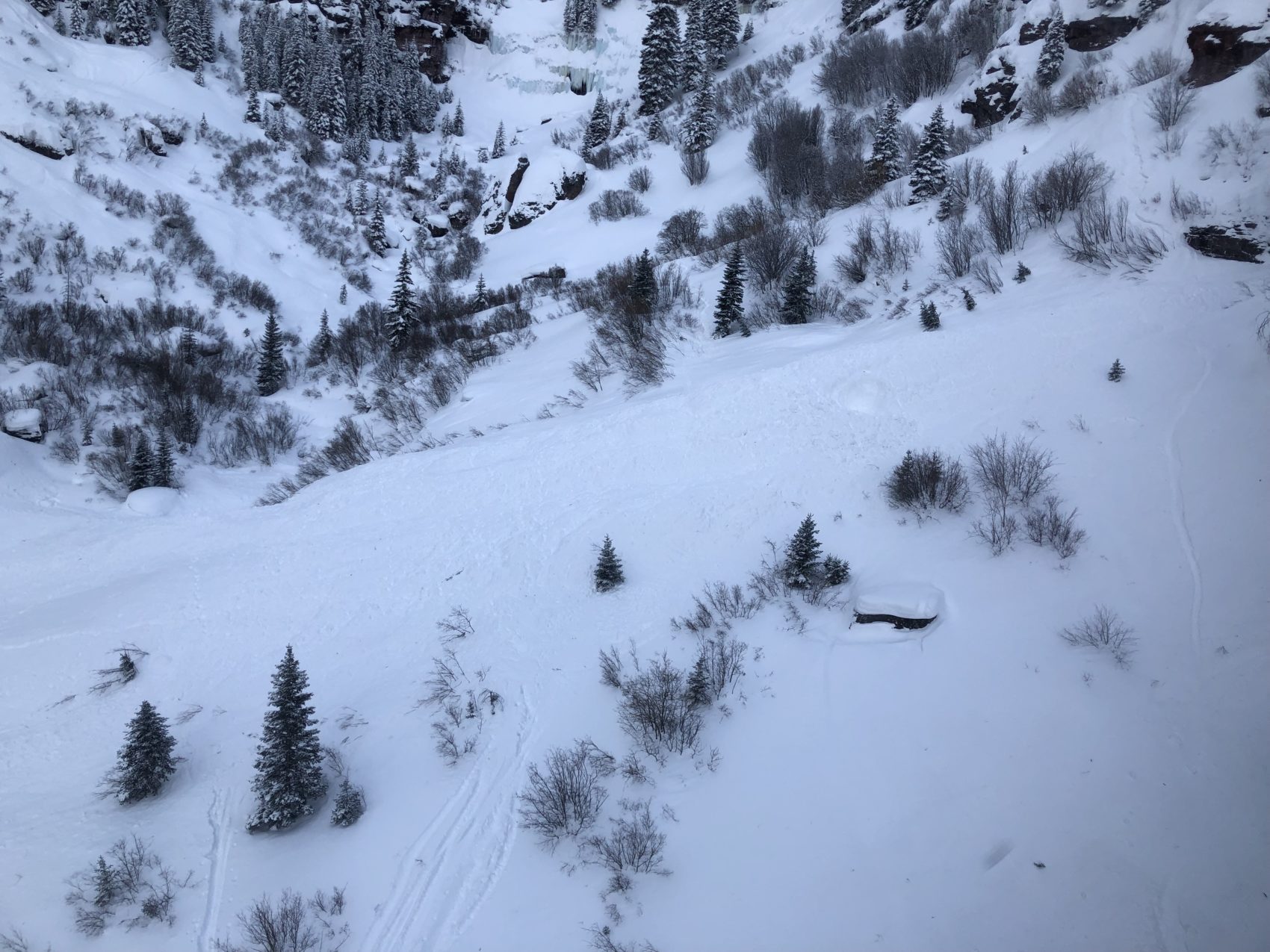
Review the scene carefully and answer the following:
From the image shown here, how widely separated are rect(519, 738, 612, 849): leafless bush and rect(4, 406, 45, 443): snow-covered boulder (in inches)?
756

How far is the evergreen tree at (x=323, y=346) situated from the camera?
23.5 metres

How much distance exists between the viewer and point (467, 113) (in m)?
45.5

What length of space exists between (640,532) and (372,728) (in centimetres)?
517

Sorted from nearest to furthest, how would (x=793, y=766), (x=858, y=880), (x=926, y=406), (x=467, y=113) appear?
(x=858, y=880), (x=793, y=766), (x=926, y=406), (x=467, y=113)

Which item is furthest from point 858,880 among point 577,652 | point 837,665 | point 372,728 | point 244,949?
point 372,728

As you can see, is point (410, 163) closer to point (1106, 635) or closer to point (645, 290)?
point (645, 290)

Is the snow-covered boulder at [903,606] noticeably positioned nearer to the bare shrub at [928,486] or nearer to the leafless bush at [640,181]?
the bare shrub at [928,486]

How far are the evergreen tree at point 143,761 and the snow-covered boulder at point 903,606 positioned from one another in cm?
872

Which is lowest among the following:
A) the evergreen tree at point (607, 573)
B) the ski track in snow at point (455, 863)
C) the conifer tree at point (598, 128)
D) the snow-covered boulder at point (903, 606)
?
the ski track in snow at point (455, 863)

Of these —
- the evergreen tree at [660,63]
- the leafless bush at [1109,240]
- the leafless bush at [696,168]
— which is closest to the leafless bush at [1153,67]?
the leafless bush at [1109,240]

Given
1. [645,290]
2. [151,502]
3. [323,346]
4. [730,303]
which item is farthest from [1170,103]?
[151,502]

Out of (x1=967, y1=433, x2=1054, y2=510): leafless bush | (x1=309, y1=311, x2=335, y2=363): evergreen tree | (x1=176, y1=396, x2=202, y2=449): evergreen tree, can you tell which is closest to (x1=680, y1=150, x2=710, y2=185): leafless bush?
(x1=309, y1=311, x2=335, y2=363): evergreen tree

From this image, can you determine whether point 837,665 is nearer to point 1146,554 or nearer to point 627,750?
point 627,750

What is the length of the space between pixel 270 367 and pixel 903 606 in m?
23.2
